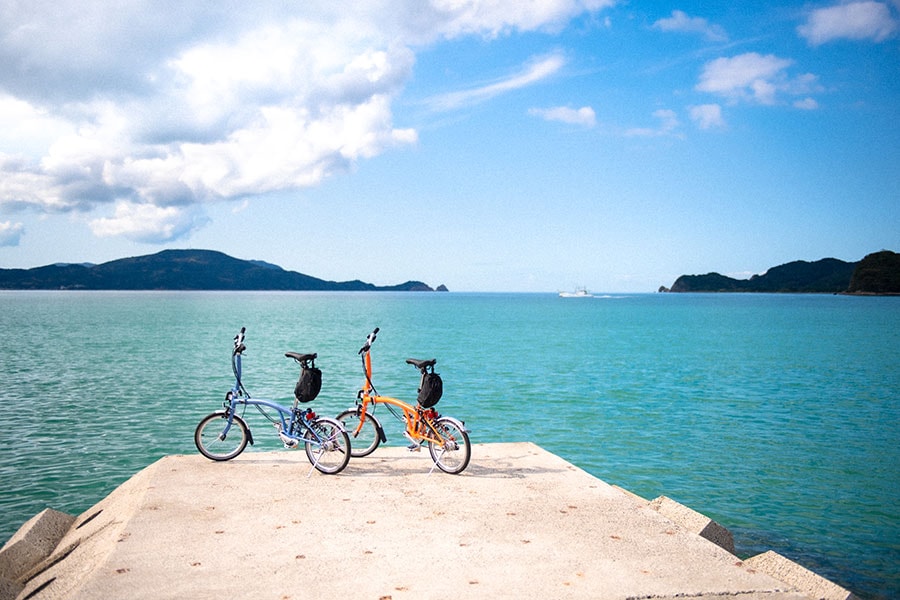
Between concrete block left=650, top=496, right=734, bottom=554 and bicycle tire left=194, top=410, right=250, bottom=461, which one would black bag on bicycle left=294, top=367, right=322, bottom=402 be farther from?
concrete block left=650, top=496, right=734, bottom=554

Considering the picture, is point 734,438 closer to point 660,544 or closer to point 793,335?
point 660,544

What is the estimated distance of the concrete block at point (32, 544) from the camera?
24.0 feet

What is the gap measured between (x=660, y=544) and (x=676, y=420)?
50.1 feet

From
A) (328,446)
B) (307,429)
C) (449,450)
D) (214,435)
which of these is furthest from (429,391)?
(214,435)

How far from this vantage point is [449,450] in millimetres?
9867

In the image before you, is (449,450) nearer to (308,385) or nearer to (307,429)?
(307,429)

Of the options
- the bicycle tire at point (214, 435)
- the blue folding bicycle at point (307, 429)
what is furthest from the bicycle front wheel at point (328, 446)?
the bicycle tire at point (214, 435)

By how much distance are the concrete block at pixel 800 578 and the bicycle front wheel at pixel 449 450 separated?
13.2 feet

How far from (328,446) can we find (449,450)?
181 cm

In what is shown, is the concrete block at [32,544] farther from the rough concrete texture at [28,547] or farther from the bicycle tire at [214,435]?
the bicycle tire at [214,435]

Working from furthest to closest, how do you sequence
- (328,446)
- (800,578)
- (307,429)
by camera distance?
1. (307,429)
2. (328,446)
3. (800,578)

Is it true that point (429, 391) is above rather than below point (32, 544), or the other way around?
above

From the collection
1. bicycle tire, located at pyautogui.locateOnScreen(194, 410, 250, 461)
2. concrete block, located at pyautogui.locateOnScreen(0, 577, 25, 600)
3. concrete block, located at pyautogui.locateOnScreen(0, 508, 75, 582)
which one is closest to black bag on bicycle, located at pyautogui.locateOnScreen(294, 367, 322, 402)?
bicycle tire, located at pyautogui.locateOnScreen(194, 410, 250, 461)

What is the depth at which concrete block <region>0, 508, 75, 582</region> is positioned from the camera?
7320 millimetres
